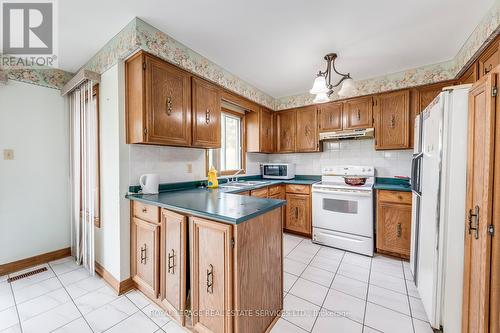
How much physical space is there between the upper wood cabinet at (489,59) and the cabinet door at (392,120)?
0.88m

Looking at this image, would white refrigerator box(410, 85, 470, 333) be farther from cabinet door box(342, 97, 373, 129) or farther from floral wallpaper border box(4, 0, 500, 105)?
cabinet door box(342, 97, 373, 129)

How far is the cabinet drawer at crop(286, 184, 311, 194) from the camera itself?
3285 millimetres

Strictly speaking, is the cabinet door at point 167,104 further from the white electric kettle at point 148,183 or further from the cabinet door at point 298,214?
the cabinet door at point 298,214

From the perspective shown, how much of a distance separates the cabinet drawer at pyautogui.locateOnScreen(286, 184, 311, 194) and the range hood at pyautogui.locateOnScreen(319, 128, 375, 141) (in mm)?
861

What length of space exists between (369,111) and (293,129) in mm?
1227

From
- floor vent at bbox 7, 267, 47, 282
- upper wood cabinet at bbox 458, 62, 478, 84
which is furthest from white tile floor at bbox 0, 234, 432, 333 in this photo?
upper wood cabinet at bbox 458, 62, 478, 84

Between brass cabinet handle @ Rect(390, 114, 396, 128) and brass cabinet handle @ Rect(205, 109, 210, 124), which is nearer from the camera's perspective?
brass cabinet handle @ Rect(205, 109, 210, 124)

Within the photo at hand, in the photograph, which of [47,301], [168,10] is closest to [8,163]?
[47,301]

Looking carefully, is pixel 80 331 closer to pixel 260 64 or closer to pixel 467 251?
pixel 467 251

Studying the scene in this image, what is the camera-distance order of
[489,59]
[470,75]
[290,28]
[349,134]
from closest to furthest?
[489,59] < [290,28] < [470,75] < [349,134]

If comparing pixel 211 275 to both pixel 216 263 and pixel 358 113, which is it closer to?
pixel 216 263

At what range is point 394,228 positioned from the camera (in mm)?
2566

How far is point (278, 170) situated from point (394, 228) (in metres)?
1.91

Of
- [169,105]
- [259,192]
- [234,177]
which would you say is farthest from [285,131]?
[169,105]
